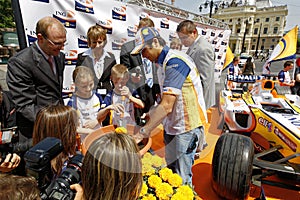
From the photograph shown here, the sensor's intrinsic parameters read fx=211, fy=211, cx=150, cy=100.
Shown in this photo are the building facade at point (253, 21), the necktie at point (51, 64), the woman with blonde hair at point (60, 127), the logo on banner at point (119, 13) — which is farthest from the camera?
the building facade at point (253, 21)

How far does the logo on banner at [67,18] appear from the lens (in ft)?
8.09

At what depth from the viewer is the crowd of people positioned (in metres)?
0.68

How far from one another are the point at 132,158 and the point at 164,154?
53cm

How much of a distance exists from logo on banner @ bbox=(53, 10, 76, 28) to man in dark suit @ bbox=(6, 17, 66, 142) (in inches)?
46.7

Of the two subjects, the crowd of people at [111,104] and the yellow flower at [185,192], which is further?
the yellow flower at [185,192]

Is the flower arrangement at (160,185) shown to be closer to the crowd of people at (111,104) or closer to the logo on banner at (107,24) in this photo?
the crowd of people at (111,104)

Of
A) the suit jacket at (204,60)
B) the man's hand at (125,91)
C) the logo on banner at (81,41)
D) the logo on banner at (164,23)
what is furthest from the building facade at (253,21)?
the man's hand at (125,91)

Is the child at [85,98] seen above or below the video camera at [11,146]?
→ above

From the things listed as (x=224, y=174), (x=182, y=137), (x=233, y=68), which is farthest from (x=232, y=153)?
Result: (x=233, y=68)

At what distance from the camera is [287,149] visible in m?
1.79

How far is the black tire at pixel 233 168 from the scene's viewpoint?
1.59 meters

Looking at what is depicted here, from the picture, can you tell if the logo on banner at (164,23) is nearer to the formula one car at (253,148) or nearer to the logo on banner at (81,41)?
the logo on banner at (81,41)

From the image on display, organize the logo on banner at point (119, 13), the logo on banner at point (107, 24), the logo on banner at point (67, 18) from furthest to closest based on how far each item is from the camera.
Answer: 1. the logo on banner at point (119, 13)
2. the logo on banner at point (107, 24)
3. the logo on banner at point (67, 18)

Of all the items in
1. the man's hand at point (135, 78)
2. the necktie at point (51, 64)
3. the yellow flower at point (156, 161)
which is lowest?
the yellow flower at point (156, 161)
